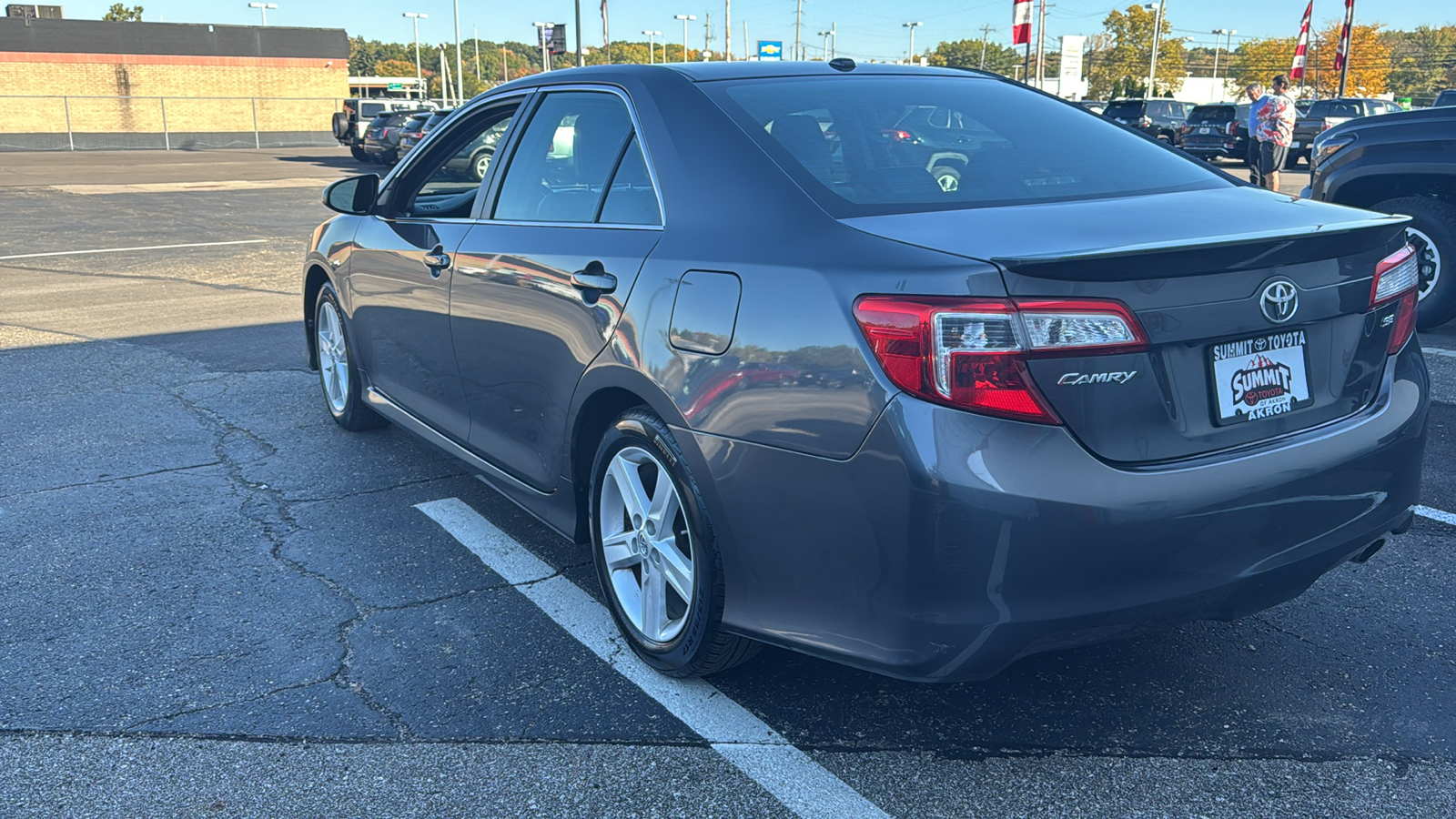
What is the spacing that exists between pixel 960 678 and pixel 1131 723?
707 millimetres

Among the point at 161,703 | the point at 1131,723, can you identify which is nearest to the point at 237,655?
the point at 161,703

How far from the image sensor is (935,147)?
317cm

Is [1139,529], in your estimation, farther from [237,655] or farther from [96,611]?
[96,611]

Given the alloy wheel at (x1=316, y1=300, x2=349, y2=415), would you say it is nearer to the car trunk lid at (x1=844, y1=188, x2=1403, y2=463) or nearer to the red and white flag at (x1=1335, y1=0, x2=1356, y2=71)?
the car trunk lid at (x1=844, y1=188, x2=1403, y2=463)

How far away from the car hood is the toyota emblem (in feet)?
0.34

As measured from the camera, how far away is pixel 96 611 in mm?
3631

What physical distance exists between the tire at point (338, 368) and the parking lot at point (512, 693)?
390 millimetres

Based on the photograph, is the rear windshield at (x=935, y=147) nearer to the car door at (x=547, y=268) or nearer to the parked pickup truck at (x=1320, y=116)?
the car door at (x=547, y=268)

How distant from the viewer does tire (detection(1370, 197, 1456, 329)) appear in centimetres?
740

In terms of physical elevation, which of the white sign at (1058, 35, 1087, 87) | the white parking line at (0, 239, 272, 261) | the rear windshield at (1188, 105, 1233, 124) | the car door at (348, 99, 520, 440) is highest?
the white sign at (1058, 35, 1087, 87)

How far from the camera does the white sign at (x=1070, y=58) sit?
59.1m

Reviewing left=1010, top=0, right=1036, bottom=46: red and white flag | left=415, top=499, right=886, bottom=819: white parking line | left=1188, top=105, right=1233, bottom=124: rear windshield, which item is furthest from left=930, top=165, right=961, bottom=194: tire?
left=1188, top=105, right=1233, bottom=124: rear windshield

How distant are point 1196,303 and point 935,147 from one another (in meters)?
0.98

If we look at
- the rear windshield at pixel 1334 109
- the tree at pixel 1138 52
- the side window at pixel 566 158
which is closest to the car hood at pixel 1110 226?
the side window at pixel 566 158
